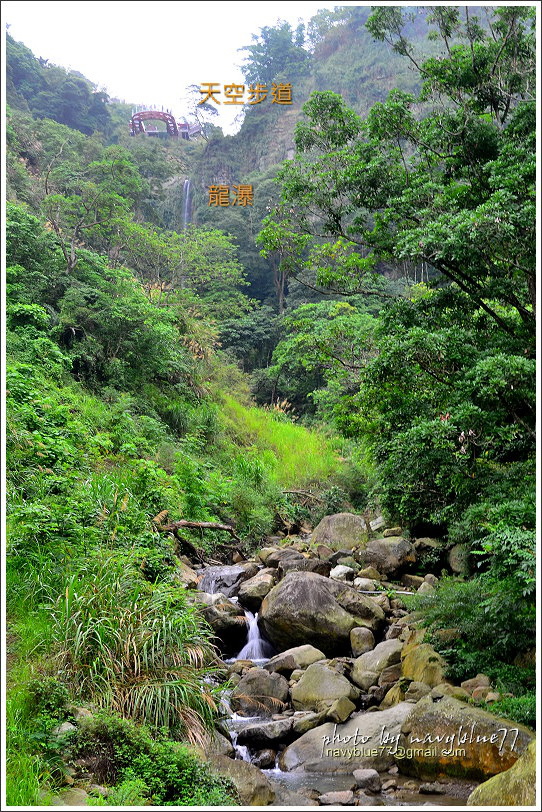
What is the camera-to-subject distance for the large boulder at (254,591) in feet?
28.1

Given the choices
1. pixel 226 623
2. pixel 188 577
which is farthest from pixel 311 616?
pixel 188 577

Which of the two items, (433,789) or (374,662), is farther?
(374,662)

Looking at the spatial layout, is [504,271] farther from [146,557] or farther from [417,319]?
[146,557]

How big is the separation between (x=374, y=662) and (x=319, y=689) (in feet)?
2.89

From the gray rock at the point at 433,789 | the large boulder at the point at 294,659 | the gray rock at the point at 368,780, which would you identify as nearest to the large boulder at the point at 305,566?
the large boulder at the point at 294,659

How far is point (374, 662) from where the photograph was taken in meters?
6.91

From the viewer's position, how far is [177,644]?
16.1ft

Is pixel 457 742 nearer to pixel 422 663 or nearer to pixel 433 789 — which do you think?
pixel 433 789

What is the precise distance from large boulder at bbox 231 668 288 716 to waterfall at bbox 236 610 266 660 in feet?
3.51

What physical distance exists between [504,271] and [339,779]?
15.4 feet

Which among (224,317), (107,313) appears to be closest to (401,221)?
(107,313)

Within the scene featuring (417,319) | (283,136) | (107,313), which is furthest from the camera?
(283,136)
